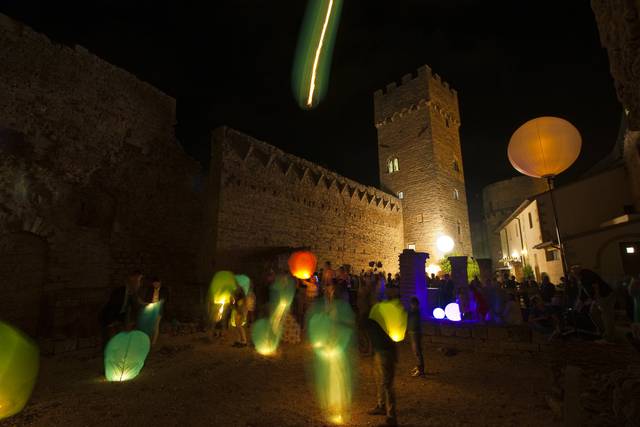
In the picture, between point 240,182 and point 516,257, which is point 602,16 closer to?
point 240,182

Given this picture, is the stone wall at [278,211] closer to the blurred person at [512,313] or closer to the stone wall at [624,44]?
the blurred person at [512,313]

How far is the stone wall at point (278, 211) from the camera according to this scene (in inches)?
464

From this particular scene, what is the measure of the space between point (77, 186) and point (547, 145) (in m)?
11.6

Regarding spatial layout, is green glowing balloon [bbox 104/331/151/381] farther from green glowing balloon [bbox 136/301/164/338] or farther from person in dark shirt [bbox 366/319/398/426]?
person in dark shirt [bbox 366/319/398/426]

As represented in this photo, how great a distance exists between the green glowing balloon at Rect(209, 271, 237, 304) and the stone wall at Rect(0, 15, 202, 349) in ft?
4.18

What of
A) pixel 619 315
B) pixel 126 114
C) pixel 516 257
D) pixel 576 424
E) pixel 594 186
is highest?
pixel 126 114


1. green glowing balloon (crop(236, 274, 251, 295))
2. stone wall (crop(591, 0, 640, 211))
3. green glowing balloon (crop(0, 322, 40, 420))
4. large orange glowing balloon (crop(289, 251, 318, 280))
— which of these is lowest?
green glowing balloon (crop(0, 322, 40, 420))

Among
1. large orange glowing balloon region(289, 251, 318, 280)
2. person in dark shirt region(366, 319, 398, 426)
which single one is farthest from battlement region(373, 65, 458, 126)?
person in dark shirt region(366, 319, 398, 426)

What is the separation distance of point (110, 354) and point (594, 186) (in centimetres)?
1756

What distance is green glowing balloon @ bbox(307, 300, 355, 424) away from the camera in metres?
4.26

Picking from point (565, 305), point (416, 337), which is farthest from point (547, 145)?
point (416, 337)

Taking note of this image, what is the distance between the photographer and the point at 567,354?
425 centimetres

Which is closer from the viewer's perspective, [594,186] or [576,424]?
[576,424]

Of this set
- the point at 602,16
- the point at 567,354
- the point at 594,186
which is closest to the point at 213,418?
the point at 567,354
